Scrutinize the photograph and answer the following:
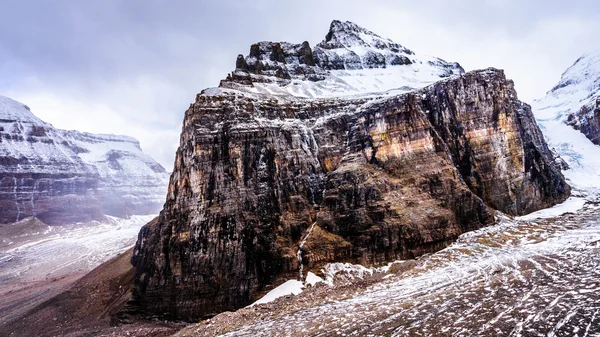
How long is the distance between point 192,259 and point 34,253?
95.3 m

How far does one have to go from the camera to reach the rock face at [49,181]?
139 m

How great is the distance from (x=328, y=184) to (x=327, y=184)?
0.21 m

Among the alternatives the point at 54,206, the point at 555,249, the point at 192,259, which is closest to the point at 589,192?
the point at 555,249

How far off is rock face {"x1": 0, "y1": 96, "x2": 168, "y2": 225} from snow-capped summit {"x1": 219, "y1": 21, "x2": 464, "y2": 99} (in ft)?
424

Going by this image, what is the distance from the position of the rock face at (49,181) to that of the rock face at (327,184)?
13397cm

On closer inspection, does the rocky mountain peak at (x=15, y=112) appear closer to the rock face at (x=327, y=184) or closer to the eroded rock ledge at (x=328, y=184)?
the rock face at (x=327, y=184)

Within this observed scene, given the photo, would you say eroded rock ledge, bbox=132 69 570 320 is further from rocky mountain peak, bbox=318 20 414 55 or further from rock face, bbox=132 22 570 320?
rocky mountain peak, bbox=318 20 414 55

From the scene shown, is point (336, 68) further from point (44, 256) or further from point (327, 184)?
point (44, 256)

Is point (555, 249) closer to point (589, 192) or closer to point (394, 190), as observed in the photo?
point (394, 190)

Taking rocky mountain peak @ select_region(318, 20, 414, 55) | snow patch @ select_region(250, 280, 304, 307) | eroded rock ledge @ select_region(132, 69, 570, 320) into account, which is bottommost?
snow patch @ select_region(250, 280, 304, 307)

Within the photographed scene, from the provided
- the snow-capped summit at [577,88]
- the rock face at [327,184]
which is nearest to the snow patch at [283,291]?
the rock face at [327,184]

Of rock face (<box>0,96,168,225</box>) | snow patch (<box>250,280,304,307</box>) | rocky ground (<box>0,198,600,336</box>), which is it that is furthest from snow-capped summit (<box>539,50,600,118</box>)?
rock face (<box>0,96,168,225</box>)

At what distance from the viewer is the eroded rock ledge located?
1267 inches

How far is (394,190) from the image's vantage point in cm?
3450
